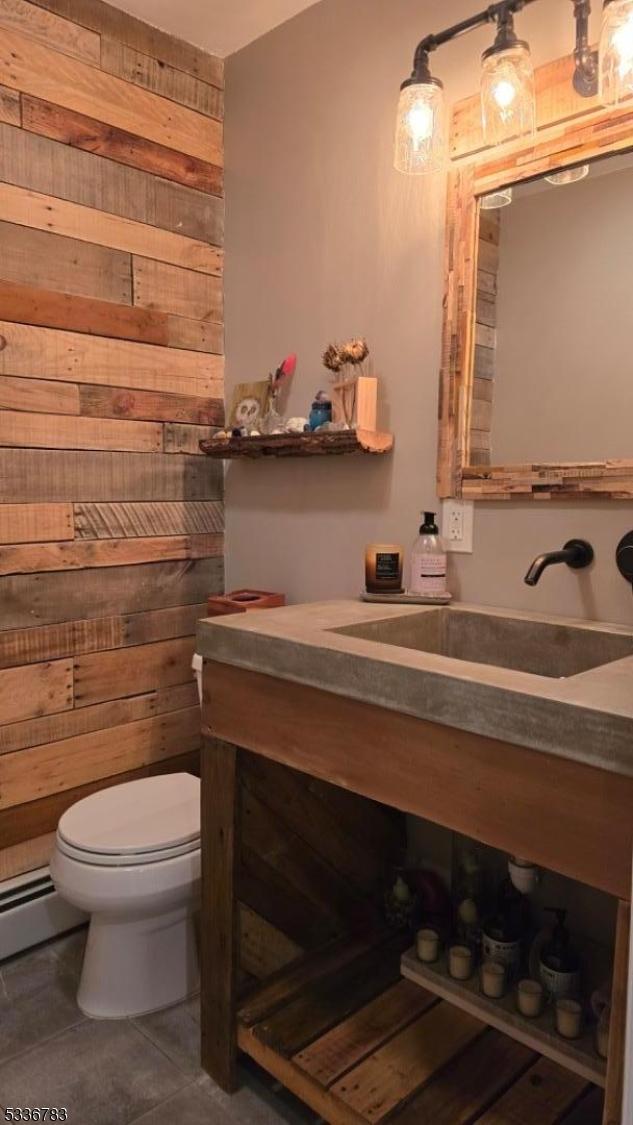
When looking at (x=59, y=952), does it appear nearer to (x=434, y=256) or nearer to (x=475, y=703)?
(x=475, y=703)

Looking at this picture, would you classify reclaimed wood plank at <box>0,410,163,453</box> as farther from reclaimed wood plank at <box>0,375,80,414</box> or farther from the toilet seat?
the toilet seat

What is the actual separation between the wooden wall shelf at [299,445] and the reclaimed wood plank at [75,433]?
0.17 m

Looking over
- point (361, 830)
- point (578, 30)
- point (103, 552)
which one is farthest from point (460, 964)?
point (578, 30)

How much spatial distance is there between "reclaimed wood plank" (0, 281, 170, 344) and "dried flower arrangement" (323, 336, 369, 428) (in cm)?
57


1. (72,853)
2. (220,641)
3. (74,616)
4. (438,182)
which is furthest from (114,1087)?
(438,182)

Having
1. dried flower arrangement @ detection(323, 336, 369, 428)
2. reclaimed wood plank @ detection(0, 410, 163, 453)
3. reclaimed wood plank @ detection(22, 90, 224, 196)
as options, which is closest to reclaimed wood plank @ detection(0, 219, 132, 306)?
reclaimed wood plank @ detection(22, 90, 224, 196)

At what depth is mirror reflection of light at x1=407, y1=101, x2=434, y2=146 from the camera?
1580 millimetres

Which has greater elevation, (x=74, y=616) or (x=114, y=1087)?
(x=74, y=616)

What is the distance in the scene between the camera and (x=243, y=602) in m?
2.11

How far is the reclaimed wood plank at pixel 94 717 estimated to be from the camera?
77.2 inches

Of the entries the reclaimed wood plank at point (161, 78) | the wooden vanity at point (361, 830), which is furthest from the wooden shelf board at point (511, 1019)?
the reclaimed wood plank at point (161, 78)

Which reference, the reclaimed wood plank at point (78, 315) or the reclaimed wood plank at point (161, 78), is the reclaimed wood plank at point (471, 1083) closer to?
the reclaimed wood plank at point (78, 315)

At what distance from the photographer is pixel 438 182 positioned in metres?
1.77

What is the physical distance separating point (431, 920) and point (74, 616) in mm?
1212
